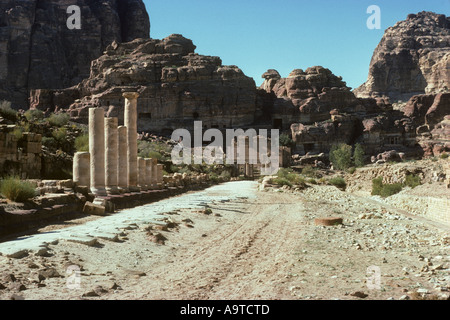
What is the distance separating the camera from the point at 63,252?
309 inches

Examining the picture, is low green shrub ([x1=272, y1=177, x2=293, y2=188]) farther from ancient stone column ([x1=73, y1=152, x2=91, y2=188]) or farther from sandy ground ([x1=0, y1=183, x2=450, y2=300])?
sandy ground ([x1=0, y1=183, x2=450, y2=300])

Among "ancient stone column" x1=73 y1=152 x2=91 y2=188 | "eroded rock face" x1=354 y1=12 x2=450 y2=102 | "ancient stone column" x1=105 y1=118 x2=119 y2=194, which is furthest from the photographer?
"eroded rock face" x1=354 y1=12 x2=450 y2=102

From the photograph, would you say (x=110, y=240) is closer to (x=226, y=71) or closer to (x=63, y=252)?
(x=63, y=252)

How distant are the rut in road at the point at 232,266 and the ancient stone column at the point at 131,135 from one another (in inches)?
354

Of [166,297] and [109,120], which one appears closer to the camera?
[166,297]

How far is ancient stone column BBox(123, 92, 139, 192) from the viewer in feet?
70.8

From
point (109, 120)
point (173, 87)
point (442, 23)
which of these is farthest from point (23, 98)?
point (442, 23)

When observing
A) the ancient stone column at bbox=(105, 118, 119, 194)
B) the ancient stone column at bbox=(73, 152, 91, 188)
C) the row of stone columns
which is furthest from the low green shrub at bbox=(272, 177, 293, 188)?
the ancient stone column at bbox=(73, 152, 91, 188)

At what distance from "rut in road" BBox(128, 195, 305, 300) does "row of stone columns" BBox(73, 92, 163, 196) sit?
20.4 feet

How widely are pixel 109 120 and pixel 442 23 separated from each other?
142611 millimetres

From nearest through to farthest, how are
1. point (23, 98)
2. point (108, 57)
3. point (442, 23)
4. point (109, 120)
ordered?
point (109, 120) → point (108, 57) → point (23, 98) → point (442, 23)

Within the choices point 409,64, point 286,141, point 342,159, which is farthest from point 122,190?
point 409,64

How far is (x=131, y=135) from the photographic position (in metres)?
22.6

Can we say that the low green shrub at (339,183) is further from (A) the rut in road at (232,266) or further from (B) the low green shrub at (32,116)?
(A) the rut in road at (232,266)
